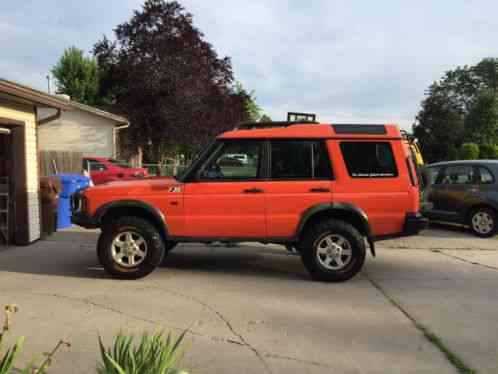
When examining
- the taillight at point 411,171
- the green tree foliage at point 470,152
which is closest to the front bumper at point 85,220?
the taillight at point 411,171

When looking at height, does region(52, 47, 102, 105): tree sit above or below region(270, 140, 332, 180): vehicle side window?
above

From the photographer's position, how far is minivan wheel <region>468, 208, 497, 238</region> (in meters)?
9.62

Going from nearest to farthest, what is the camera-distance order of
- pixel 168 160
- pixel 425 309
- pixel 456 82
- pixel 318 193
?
pixel 425 309
pixel 318 193
pixel 168 160
pixel 456 82

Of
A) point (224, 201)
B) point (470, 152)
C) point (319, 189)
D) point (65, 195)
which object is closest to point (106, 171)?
point (65, 195)

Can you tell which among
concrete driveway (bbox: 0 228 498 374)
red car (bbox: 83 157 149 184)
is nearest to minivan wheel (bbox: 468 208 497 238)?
concrete driveway (bbox: 0 228 498 374)

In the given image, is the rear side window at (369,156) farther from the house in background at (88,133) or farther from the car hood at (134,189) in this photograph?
the house in background at (88,133)

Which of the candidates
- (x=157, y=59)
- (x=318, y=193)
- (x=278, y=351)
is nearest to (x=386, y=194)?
(x=318, y=193)

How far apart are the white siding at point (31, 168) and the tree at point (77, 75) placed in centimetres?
4160

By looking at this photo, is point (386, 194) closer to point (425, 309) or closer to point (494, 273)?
point (425, 309)

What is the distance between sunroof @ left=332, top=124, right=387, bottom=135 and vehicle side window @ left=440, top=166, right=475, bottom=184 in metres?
4.96

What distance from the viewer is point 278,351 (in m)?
3.82

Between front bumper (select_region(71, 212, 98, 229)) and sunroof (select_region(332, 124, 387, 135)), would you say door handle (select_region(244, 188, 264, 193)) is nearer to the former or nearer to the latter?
sunroof (select_region(332, 124, 387, 135))

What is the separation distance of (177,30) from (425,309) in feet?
99.6

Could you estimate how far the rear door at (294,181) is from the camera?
5.97 m
